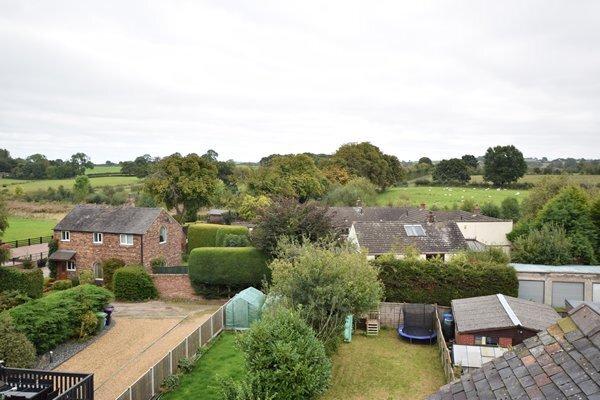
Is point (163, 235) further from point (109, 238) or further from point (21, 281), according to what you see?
point (21, 281)

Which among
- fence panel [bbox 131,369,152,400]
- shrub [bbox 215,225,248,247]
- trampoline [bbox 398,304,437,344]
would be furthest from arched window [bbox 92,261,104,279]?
trampoline [bbox 398,304,437,344]

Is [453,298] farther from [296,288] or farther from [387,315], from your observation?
[296,288]

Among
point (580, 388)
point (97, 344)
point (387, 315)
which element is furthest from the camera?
point (387, 315)

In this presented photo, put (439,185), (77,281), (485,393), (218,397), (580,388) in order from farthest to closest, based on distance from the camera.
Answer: (439,185), (77,281), (218,397), (485,393), (580,388)

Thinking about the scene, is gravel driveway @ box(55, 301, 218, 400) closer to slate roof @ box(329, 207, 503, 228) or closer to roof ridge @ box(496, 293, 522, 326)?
roof ridge @ box(496, 293, 522, 326)

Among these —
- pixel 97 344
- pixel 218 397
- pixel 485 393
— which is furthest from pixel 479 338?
pixel 97 344

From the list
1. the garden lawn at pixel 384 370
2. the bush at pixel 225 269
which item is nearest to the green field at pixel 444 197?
the bush at pixel 225 269

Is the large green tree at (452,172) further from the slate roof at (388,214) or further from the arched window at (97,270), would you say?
the arched window at (97,270)
